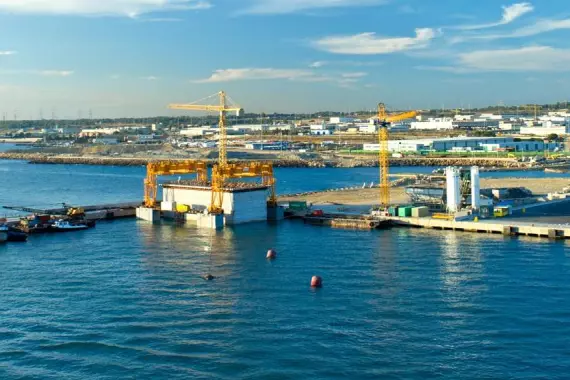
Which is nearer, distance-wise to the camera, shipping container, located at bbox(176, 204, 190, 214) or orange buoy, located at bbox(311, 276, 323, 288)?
orange buoy, located at bbox(311, 276, 323, 288)

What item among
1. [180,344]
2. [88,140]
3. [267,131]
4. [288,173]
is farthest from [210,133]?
[180,344]

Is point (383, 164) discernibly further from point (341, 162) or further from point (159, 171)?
point (341, 162)

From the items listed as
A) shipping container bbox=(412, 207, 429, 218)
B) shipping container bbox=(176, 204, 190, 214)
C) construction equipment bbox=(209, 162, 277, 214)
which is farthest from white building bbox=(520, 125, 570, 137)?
shipping container bbox=(176, 204, 190, 214)

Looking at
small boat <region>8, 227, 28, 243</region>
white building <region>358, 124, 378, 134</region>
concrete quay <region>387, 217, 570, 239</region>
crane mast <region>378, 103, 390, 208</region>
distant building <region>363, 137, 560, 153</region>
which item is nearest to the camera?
concrete quay <region>387, 217, 570, 239</region>

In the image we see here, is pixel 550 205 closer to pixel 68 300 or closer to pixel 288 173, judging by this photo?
pixel 68 300

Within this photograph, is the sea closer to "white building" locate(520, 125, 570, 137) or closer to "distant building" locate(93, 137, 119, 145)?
"white building" locate(520, 125, 570, 137)

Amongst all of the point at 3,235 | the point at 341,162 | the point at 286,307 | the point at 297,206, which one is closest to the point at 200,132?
the point at 341,162
